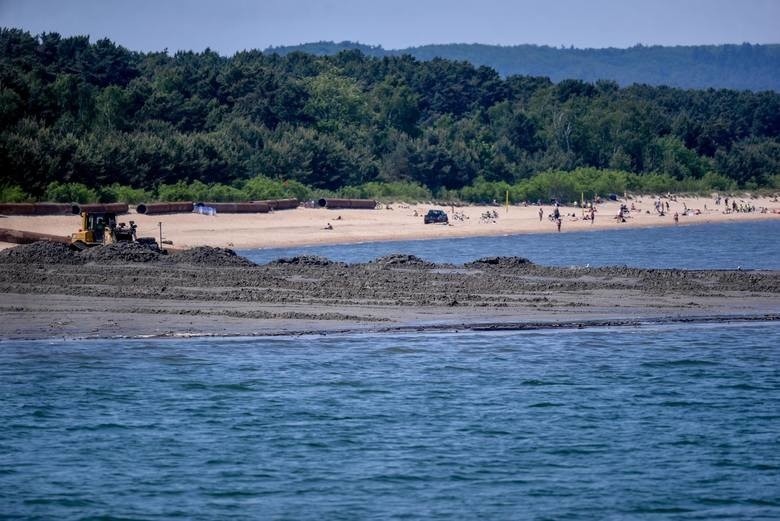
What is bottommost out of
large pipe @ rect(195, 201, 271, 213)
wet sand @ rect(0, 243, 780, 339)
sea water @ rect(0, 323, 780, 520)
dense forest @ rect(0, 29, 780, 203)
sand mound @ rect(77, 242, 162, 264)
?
sea water @ rect(0, 323, 780, 520)

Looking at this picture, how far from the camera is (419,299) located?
3556cm

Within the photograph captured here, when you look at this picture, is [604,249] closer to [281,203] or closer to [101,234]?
[281,203]

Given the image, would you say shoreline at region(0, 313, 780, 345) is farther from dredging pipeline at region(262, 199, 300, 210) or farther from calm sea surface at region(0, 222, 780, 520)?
dredging pipeline at region(262, 199, 300, 210)

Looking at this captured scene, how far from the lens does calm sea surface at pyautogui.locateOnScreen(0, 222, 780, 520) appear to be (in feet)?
60.0

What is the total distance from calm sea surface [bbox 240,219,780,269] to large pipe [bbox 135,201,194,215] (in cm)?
914

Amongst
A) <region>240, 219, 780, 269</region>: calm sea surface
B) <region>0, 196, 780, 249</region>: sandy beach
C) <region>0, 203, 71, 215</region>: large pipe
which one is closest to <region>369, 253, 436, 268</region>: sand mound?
<region>240, 219, 780, 269</region>: calm sea surface

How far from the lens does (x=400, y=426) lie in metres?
22.8

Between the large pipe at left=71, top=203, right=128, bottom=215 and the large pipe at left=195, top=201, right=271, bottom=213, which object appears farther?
the large pipe at left=195, top=201, right=271, bottom=213

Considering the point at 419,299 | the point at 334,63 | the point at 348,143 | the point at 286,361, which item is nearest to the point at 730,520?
the point at 286,361

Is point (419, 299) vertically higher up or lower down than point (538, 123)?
lower down

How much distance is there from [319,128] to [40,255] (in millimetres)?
65385

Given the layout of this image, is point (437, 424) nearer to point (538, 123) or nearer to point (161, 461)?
point (161, 461)

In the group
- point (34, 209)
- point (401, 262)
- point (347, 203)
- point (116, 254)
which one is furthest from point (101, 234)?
point (347, 203)

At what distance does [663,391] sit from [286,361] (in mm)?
7607
